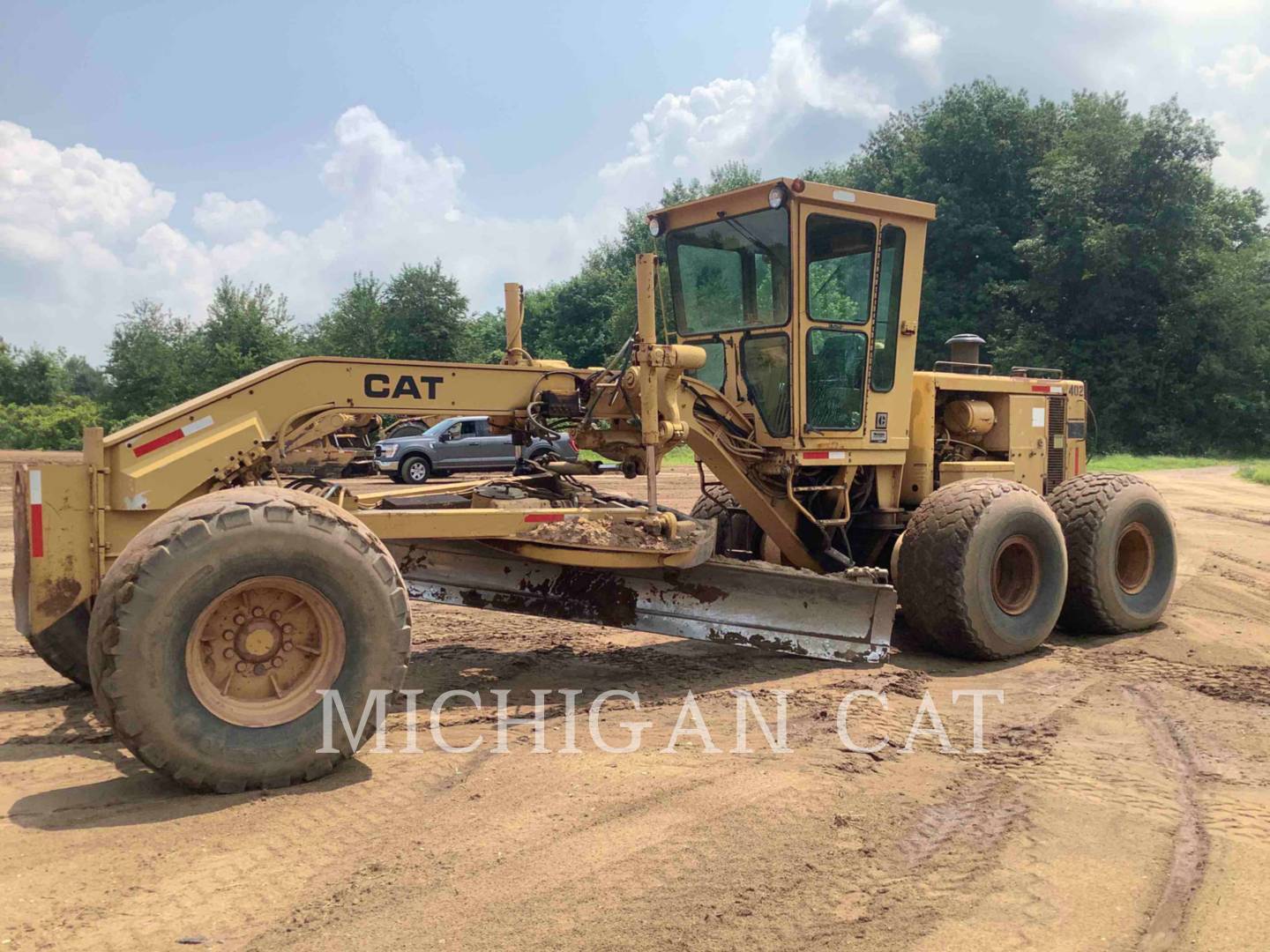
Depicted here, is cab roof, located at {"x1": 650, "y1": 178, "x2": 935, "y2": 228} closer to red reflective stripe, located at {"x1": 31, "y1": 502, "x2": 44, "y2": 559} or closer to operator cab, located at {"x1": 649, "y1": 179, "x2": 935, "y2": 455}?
operator cab, located at {"x1": 649, "y1": 179, "x2": 935, "y2": 455}

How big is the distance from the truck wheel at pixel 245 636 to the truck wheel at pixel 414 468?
17719 millimetres

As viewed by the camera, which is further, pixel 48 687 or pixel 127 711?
pixel 48 687

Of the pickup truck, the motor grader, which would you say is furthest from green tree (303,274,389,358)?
the motor grader

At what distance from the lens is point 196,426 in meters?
4.83

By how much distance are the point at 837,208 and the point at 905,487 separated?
2.20 metres

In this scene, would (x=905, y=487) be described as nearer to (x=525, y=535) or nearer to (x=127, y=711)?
(x=525, y=535)

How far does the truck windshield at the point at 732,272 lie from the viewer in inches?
271

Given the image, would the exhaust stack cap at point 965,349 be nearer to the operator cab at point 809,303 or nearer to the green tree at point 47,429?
the operator cab at point 809,303

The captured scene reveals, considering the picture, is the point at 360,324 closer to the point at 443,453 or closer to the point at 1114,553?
the point at 443,453

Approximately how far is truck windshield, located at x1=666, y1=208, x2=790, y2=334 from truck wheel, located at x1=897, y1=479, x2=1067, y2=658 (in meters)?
1.72

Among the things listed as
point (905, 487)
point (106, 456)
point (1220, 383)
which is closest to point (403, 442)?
point (905, 487)

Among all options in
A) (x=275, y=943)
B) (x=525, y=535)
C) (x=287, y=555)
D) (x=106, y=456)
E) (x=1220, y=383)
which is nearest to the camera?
(x=275, y=943)

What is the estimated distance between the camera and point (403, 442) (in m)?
21.8

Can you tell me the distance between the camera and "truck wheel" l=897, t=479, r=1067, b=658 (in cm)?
667
